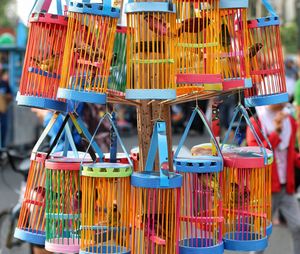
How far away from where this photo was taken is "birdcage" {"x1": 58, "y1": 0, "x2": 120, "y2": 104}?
2.77 meters

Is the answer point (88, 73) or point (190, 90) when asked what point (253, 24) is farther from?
point (88, 73)

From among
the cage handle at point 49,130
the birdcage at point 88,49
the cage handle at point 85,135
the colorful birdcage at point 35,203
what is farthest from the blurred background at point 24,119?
the birdcage at point 88,49

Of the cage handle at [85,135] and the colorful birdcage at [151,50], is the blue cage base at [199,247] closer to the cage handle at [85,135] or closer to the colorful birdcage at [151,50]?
the cage handle at [85,135]

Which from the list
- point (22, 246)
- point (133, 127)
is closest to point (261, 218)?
point (22, 246)

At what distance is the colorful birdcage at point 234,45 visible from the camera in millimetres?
2973

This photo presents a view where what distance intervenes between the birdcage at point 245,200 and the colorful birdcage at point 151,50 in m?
0.52

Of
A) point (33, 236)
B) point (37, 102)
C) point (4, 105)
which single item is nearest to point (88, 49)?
point (37, 102)

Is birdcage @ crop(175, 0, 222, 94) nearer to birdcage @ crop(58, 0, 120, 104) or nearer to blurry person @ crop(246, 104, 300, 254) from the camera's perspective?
birdcage @ crop(58, 0, 120, 104)

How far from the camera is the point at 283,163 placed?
5.89 metres

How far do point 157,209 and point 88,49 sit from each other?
2.21ft

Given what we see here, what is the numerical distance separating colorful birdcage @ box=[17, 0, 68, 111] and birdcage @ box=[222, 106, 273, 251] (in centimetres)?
80

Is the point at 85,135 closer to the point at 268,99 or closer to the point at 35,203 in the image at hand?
the point at 35,203

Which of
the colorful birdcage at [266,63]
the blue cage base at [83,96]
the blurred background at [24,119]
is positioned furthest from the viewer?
the blurred background at [24,119]

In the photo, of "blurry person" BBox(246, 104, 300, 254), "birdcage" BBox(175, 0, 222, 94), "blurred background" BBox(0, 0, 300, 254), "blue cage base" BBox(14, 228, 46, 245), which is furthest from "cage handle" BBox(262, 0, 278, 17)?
"blurred background" BBox(0, 0, 300, 254)
